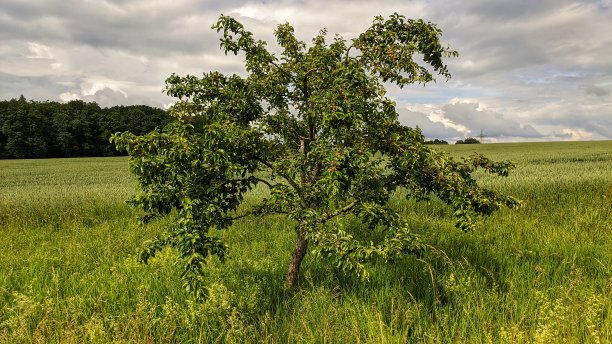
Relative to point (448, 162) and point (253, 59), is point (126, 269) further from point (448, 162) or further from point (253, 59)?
point (448, 162)

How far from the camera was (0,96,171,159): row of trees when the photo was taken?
77.8 m

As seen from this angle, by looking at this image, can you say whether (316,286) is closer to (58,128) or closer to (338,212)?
(338,212)

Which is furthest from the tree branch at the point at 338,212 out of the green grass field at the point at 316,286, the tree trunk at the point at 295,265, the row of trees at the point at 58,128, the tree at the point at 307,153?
the row of trees at the point at 58,128

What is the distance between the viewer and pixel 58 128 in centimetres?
8288

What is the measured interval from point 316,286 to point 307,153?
2.09m

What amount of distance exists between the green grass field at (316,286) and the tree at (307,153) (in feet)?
2.66

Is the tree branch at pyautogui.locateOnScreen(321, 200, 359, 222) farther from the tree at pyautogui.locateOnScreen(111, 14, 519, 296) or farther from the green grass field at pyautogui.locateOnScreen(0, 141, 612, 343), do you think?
the green grass field at pyautogui.locateOnScreen(0, 141, 612, 343)

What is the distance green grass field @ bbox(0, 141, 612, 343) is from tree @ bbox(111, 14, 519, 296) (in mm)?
811

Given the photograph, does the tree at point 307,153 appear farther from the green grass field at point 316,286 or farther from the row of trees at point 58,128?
the row of trees at point 58,128

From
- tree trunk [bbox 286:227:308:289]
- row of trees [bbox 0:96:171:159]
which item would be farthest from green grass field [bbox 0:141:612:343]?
row of trees [bbox 0:96:171:159]

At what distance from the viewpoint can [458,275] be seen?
19.5 feet

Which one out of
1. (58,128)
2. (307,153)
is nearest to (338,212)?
(307,153)

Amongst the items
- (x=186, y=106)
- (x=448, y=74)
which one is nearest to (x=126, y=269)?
(x=186, y=106)

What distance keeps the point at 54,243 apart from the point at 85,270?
2.82 meters
